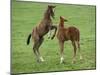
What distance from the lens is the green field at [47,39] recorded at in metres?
2.62

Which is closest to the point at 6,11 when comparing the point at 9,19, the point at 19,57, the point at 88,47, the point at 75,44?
the point at 9,19

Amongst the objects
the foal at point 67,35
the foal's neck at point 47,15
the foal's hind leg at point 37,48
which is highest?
the foal's neck at point 47,15

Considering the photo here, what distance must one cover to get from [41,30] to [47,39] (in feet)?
0.44

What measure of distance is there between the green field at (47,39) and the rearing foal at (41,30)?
46 mm

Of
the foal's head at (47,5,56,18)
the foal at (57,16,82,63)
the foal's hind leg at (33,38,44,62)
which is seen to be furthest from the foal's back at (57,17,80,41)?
the foal's hind leg at (33,38,44,62)

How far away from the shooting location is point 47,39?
2754 millimetres

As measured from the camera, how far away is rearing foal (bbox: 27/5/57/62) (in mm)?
2703

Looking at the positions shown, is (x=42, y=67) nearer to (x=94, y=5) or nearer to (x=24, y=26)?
(x=24, y=26)

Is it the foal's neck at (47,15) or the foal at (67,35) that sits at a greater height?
the foal's neck at (47,15)

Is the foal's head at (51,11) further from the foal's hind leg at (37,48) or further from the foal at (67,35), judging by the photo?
the foal's hind leg at (37,48)

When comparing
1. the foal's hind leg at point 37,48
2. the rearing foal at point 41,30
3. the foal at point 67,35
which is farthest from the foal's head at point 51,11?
the foal's hind leg at point 37,48

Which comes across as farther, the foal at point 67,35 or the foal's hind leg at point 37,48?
the foal at point 67,35

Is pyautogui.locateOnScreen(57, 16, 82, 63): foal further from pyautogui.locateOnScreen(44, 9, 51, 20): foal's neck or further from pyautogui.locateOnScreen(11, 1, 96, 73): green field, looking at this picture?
pyautogui.locateOnScreen(44, 9, 51, 20): foal's neck

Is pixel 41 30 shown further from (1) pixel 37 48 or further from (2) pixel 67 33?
(2) pixel 67 33
